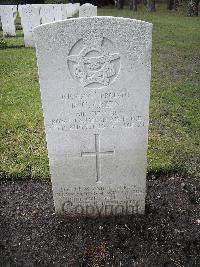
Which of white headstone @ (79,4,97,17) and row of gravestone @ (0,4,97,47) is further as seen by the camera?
row of gravestone @ (0,4,97,47)

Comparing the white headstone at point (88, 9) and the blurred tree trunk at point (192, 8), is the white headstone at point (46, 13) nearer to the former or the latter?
the white headstone at point (88, 9)

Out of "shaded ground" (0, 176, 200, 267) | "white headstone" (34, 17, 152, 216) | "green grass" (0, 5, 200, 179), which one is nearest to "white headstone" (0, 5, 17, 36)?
"green grass" (0, 5, 200, 179)

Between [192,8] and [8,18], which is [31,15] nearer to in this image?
[8,18]

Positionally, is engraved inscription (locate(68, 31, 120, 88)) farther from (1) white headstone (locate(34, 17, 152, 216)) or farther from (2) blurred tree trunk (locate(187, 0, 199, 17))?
(2) blurred tree trunk (locate(187, 0, 199, 17))

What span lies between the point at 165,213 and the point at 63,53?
2.12m

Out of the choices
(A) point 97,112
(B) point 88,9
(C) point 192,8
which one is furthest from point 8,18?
(C) point 192,8

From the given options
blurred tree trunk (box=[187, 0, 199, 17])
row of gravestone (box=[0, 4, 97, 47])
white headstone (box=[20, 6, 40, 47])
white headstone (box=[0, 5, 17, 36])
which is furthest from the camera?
blurred tree trunk (box=[187, 0, 199, 17])

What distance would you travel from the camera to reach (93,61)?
326 centimetres

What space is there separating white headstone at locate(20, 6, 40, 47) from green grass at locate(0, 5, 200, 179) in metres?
1.45

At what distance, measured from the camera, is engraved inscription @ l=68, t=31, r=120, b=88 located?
3166 mm

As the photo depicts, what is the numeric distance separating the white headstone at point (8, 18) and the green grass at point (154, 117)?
3.91 metres

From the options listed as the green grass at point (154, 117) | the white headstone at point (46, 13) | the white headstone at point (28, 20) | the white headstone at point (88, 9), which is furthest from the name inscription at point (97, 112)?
the white headstone at point (46, 13)

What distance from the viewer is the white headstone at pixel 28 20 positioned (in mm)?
13391

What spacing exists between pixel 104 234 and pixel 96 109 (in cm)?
133
